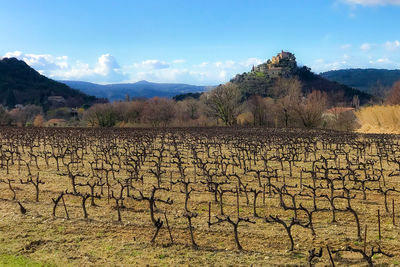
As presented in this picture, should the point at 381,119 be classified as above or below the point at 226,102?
below

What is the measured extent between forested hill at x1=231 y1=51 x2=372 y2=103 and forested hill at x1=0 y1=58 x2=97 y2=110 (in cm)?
5448

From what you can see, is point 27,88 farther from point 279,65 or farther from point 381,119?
point 381,119

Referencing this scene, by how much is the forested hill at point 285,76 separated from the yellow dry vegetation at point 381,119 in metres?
56.7

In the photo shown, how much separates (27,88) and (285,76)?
96.5 meters

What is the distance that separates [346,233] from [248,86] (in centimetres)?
9880

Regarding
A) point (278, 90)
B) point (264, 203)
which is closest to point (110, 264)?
point (264, 203)

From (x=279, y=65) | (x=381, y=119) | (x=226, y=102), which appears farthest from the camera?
(x=279, y=65)

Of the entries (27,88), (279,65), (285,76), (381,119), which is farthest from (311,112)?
(27,88)

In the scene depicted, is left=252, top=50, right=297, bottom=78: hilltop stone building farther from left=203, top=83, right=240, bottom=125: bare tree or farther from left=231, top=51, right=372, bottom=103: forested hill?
left=203, top=83, right=240, bottom=125: bare tree

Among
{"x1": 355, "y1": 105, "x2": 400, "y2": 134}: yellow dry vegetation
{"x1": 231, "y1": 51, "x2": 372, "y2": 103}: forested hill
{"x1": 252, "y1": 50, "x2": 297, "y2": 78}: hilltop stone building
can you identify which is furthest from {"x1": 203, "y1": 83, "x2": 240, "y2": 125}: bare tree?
{"x1": 252, "y1": 50, "x2": 297, "y2": 78}: hilltop stone building

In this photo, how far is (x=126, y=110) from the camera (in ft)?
191

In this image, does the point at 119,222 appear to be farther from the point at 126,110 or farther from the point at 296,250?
the point at 126,110

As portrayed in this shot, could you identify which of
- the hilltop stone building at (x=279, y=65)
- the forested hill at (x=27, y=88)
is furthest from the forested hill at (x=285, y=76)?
the forested hill at (x=27, y=88)

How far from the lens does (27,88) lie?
124m
